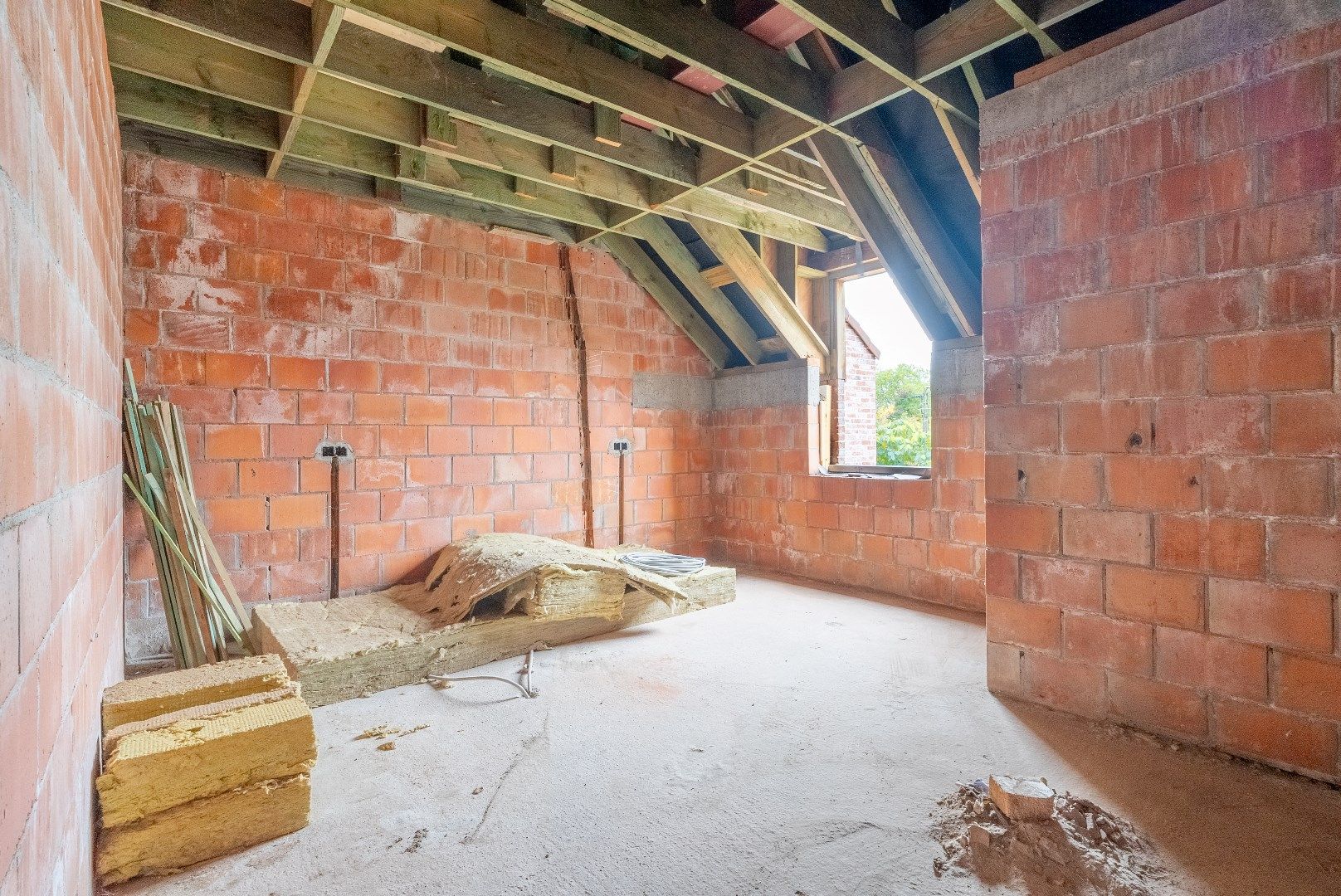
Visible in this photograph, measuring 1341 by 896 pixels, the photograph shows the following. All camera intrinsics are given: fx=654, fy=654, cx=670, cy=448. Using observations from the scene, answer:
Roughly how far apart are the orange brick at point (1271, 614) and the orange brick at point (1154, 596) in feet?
0.16

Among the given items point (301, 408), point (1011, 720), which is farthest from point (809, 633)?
point (301, 408)

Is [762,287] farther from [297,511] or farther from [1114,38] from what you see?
[297,511]

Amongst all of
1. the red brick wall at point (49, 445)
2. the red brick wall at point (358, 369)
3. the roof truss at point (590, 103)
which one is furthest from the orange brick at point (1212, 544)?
the red brick wall at point (358, 369)

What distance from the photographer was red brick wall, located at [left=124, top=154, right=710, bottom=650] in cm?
340

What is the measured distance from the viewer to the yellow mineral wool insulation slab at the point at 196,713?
179 cm

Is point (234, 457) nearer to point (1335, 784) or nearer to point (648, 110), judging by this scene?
point (648, 110)

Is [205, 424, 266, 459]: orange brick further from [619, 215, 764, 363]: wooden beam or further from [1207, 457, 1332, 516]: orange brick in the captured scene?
[1207, 457, 1332, 516]: orange brick

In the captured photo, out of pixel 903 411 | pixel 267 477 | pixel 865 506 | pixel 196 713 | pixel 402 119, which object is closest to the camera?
pixel 196 713

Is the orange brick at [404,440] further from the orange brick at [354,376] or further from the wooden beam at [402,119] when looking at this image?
the wooden beam at [402,119]

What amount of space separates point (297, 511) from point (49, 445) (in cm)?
294

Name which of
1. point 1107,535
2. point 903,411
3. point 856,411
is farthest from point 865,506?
point 903,411

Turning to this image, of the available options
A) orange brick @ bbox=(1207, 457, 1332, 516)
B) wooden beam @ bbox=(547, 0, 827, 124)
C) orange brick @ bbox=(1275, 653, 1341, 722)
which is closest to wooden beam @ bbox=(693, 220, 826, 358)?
wooden beam @ bbox=(547, 0, 827, 124)

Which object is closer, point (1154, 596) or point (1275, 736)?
point (1275, 736)

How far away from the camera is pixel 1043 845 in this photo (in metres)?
1.70
